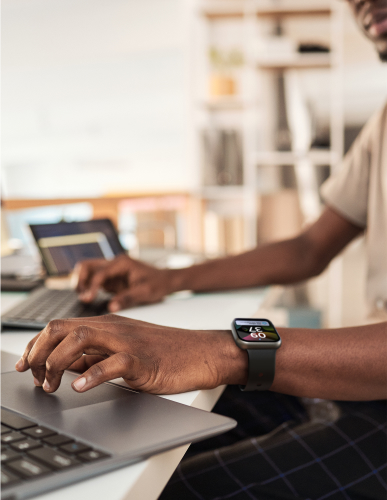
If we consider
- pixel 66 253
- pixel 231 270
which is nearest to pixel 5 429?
pixel 231 270

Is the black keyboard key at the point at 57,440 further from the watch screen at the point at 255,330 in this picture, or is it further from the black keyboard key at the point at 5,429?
the watch screen at the point at 255,330

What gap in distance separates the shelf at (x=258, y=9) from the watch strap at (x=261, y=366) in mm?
3180

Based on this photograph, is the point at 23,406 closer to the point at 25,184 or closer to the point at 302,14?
the point at 302,14

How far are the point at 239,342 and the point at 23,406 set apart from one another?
0.79ft

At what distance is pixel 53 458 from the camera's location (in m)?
0.35

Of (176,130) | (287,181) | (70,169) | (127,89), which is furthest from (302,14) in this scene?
(70,169)

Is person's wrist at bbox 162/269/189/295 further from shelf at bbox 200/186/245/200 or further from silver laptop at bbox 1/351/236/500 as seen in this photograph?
shelf at bbox 200/186/245/200

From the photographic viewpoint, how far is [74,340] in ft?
1.59

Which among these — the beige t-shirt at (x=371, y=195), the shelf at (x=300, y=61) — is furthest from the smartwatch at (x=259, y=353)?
the shelf at (x=300, y=61)

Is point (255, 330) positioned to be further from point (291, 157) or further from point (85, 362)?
point (291, 157)

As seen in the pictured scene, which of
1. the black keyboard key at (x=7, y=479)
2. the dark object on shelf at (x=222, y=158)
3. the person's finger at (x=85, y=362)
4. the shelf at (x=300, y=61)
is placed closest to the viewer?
the black keyboard key at (x=7, y=479)

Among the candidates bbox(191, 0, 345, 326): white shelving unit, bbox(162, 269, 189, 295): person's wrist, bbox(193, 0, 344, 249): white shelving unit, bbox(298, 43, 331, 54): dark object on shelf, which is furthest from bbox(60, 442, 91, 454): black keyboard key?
bbox(298, 43, 331, 54): dark object on shelf

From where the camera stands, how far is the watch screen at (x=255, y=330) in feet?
1.92

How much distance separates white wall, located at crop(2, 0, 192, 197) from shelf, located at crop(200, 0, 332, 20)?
523 millimetres
